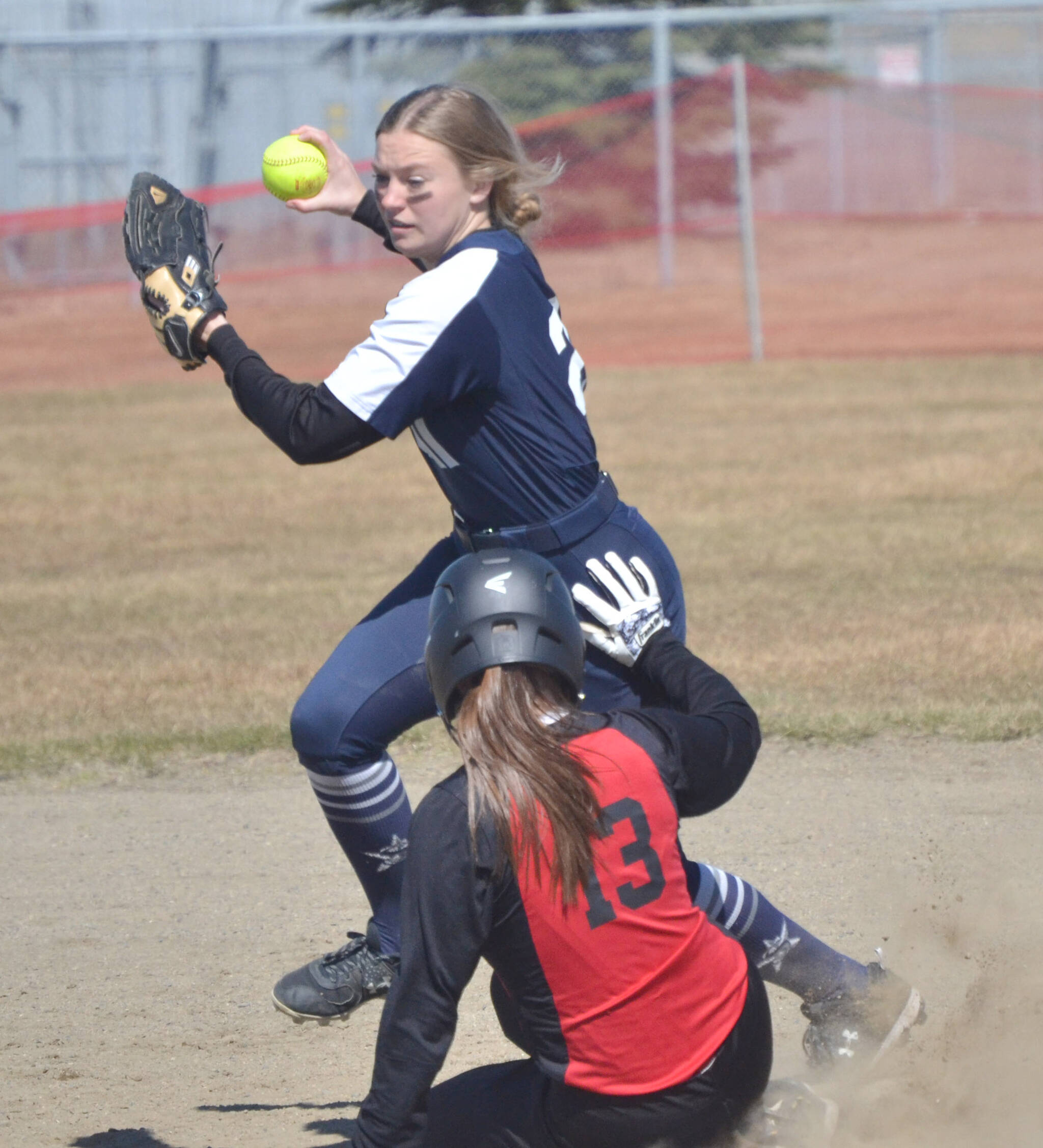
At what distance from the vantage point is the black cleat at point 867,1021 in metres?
3.12

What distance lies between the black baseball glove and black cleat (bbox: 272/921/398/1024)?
4.39 ft

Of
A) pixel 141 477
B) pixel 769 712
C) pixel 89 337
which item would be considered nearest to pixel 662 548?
pixel 769 712

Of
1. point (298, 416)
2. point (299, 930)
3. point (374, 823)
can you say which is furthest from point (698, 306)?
point (298, 416)

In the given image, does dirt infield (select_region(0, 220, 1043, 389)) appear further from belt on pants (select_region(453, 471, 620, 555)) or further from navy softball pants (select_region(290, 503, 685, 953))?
belt on pants (select_region(453, 471, 620, 555))

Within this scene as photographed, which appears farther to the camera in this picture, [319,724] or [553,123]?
[553,123]

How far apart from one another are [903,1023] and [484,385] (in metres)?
1.54

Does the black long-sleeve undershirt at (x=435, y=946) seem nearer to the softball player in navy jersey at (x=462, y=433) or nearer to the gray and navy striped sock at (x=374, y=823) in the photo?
the softball player in navy jersey at (x=462, y=433)

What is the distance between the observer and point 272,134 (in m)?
19.2

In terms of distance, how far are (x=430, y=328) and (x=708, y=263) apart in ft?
53.1

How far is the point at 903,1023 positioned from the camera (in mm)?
3115

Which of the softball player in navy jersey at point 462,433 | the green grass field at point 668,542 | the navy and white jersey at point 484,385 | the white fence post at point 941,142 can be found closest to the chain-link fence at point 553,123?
the white fence post at point 941,142

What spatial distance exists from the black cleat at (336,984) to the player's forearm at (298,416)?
3.75ft

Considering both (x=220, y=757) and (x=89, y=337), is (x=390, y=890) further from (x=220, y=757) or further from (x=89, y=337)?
(x=89, y=337)

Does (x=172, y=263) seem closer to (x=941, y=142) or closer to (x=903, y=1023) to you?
(x=903, y=1023)
